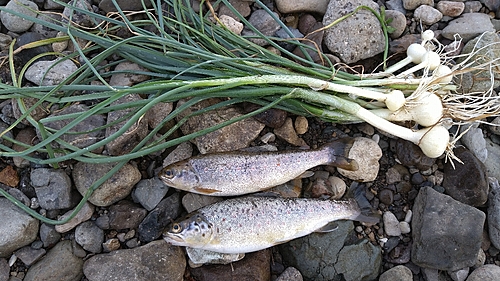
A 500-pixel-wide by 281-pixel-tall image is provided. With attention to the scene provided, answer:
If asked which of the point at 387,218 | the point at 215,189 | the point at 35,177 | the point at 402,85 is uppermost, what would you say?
the point at 402,85

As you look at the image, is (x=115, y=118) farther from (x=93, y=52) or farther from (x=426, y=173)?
(x=426, y=173)

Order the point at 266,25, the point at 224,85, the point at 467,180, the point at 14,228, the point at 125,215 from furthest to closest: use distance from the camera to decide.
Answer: the point at 266,25, the point at 467,180, the point at 125,215, the point at 14,228, the point at 224,85

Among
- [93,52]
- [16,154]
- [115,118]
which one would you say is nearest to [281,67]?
[115,118]

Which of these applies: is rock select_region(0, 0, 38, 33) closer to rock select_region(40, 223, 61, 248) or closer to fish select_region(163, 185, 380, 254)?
rock select_region(40, 223, 61, 248)

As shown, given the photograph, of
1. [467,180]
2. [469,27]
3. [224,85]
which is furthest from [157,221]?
[469,27]

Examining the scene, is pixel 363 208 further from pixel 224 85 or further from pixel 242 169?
pixel 224 85
